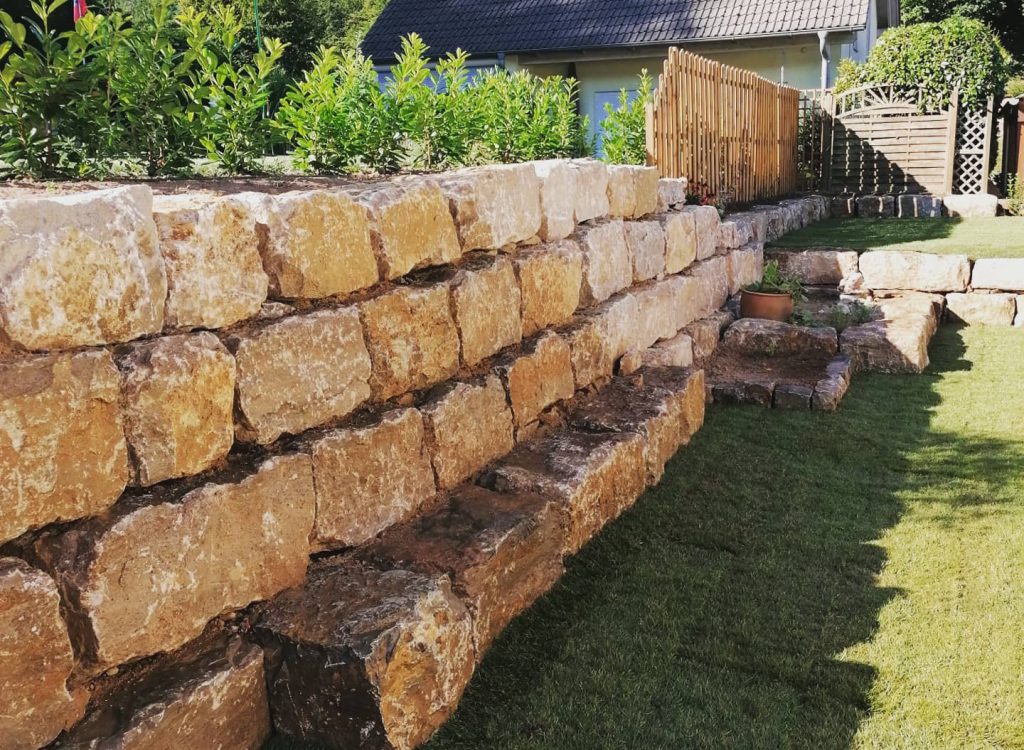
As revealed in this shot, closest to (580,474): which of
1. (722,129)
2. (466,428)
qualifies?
(466,428)

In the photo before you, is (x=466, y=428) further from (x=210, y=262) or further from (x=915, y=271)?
(x=915, y=271)

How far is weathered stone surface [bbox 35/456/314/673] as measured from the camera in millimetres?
2348

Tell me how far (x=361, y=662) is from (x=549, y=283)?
250cm

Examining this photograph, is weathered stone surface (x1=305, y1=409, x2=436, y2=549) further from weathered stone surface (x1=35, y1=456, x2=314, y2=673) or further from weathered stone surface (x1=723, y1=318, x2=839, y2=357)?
weathered stone surface (x1=723, y1=318, x2=839, y2=357)

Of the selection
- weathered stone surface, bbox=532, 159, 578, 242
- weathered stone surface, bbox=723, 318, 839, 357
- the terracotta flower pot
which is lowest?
weathered stone surface, bbox=723, 318, 839, 357

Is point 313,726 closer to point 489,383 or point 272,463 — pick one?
point 272,463

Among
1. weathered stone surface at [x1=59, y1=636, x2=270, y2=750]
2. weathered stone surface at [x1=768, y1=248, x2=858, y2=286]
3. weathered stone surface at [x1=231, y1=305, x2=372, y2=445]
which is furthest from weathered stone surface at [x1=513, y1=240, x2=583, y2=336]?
weathered stone surface at [x1=768, y1=248, x2=858, y2=286]

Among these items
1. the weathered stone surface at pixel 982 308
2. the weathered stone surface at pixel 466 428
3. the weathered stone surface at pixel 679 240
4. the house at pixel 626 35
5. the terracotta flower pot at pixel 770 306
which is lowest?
the weathered stone surface at pixel 982 308

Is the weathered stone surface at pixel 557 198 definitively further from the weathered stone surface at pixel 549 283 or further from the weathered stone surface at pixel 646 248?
the weathered stone surface at pixel 646 248

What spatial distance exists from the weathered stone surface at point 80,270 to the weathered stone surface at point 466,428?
1359 mm

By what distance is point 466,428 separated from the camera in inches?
153

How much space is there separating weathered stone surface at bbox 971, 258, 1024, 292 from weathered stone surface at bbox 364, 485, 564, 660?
6.31 metres

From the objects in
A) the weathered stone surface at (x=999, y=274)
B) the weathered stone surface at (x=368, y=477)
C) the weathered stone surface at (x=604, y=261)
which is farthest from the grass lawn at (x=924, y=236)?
the weathered stone surface at (x=368, y=477)

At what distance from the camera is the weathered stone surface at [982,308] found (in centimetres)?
830
